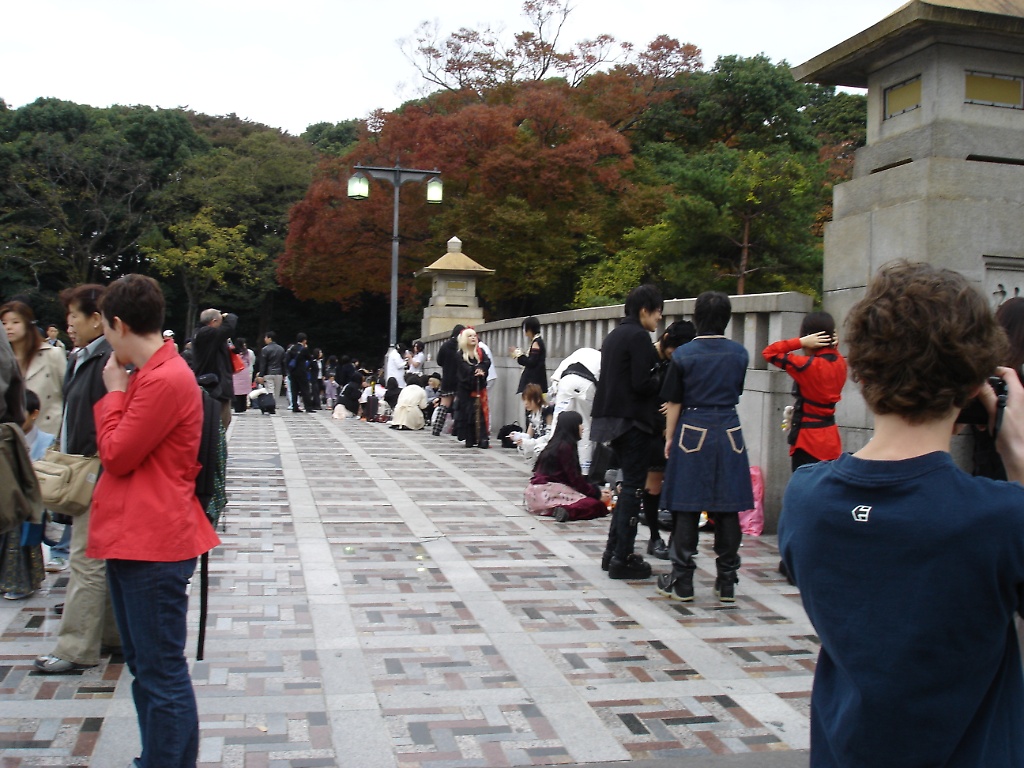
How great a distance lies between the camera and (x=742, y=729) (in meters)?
4.04

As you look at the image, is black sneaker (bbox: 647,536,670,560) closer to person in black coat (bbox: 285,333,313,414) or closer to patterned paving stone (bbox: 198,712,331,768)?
patterned paving stone (bbox: 198,712,331,768)

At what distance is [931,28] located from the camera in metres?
6.47

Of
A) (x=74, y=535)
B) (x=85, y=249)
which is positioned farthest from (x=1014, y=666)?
(x=85, y=249)

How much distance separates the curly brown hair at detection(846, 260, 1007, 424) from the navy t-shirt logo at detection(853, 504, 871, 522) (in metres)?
0.17

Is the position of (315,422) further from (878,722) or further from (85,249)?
(85,249)

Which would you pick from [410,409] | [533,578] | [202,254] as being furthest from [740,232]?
[533,578]

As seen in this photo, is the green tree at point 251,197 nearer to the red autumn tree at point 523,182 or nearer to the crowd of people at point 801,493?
the red autumn tree at point 523,182

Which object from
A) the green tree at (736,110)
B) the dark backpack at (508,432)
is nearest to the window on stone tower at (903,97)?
the dark backpack at (508,432)

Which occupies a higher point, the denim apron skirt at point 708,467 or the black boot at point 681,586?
the denim apron skirt at point 708,467

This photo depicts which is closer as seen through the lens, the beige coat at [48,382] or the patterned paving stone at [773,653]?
the patterned paving stone at [773,653]

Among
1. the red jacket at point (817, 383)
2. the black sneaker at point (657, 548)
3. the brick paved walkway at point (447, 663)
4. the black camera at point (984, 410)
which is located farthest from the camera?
the black sneaker at point (657, 548)

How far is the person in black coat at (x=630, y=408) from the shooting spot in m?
6.40

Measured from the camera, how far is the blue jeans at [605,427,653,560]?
6.41 metres

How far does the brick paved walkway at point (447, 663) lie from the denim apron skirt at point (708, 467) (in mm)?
639
